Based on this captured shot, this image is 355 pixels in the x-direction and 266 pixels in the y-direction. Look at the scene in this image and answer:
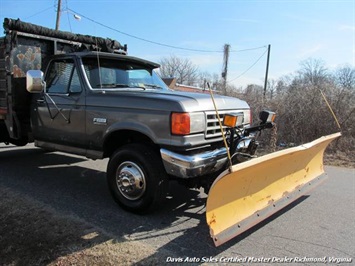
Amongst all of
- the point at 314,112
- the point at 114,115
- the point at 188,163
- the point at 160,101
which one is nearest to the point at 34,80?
the point at 114,115

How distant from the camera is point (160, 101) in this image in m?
4.07

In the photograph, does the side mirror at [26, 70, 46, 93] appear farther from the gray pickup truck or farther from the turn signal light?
the turn signal light

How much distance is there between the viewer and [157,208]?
167 inches

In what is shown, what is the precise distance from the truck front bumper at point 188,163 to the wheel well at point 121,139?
469 millimetres

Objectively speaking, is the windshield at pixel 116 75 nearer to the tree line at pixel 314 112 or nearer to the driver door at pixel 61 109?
the driver door at pixel 61 109

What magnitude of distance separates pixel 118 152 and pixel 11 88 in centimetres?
264

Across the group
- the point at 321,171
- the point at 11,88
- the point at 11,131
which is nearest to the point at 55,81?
the point at 11,88

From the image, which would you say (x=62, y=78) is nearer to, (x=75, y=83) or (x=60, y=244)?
(x=75, y=83)

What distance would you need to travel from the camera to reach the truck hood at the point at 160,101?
397 centimetres

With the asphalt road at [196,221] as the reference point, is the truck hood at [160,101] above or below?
above

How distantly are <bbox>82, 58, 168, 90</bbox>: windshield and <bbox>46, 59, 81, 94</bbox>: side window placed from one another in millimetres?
245

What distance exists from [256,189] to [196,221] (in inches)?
34.3

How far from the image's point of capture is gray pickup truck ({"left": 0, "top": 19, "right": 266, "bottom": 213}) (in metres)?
4.01

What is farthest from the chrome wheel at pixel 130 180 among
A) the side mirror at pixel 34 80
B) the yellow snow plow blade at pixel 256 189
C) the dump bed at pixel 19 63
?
the dump bed at pixel 19 63
